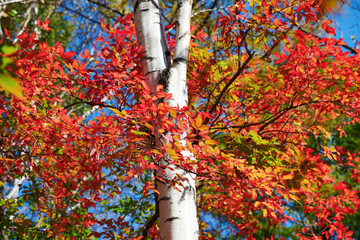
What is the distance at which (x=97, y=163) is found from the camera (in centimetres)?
215

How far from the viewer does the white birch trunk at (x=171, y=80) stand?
196 cm

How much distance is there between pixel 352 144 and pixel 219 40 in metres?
7.70

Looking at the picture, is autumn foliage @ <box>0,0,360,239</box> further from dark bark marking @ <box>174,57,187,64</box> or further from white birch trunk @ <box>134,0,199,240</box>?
dark bark marking @ <box>174,57,187,64</box>

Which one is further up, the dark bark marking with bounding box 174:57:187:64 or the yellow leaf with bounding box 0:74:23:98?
the dark bark marking with bounding box 174:57:187:64

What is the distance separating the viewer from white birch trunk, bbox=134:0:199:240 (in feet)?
6.42

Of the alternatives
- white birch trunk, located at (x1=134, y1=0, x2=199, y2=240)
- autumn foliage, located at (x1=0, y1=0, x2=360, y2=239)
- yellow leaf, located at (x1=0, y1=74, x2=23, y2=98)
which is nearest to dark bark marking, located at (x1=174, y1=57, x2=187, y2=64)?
white birch trunk, located at (x1=134, y1=0, x2=199, y2=240)

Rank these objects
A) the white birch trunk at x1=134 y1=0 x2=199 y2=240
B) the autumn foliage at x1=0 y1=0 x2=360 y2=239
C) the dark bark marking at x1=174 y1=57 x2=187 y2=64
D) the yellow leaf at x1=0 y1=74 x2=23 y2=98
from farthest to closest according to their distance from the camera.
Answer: the dark bark marking at x1=174 y1=57 x2=187 y2=64 → the autumn foliage at x1=0 y1=0 x2=360 y2=239 → the white birch trunk at x1=134 y1=0 x2=199 y2=240 → the yellow leaf at x1=0 y1=74 x2=23 y2=98

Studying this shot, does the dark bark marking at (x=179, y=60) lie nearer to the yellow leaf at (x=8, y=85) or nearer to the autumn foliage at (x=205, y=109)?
the autumn foliage at (x=205, y=109)

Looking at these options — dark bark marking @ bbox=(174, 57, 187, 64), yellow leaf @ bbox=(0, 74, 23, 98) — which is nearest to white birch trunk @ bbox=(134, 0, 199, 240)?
dark bark marking @ bbox=(174, 57, 187, 64)

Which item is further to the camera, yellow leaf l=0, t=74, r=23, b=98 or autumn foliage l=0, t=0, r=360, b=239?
autumn foliage l=0, t=0, r=360, b=239

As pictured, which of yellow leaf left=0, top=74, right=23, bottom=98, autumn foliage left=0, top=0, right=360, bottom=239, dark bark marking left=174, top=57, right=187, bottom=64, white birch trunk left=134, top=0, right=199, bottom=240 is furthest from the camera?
dark bark marking left=174, top=57, right=187, bottom=64

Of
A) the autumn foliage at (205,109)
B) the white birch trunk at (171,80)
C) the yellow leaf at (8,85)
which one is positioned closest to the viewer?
the yellow leaf at (8,85)

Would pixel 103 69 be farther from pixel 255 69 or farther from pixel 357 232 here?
pixel 357 232

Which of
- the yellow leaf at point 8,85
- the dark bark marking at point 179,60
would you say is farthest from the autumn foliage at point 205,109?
the yellow leaf at point 8,85
